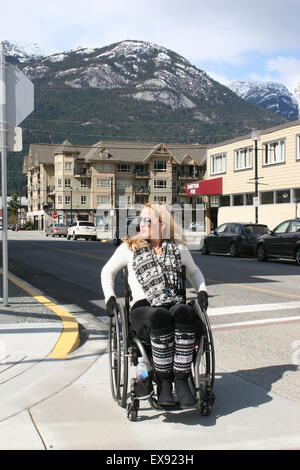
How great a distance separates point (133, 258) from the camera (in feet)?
16.0

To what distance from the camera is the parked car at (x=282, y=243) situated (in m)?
19.9

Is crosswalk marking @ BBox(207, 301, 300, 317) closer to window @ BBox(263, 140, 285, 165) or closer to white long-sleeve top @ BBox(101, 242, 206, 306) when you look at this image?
white long-sleeve top @ BBox(101, 242, 206, 306)

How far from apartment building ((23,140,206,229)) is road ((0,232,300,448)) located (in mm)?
73621

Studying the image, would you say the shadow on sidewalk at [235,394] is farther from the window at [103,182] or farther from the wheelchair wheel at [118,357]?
the window at [103,182]

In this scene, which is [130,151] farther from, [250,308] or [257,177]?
[250,308]

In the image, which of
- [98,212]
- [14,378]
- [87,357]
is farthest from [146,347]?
[98,212]

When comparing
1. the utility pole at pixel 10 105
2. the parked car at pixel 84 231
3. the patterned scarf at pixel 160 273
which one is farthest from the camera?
the parked car at pixel 84 231

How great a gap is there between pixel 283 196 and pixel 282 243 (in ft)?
47.3

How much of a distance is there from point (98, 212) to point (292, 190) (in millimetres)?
60646

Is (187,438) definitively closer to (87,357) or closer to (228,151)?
(87,357)

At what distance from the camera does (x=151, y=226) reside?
490cm

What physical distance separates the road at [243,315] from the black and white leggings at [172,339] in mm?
519

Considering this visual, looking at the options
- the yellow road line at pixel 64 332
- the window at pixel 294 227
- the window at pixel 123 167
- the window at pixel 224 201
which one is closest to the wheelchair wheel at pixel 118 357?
the yellow road line at pixel 64 332

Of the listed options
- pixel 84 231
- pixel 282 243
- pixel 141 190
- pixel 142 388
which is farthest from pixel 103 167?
pixel 142 388
